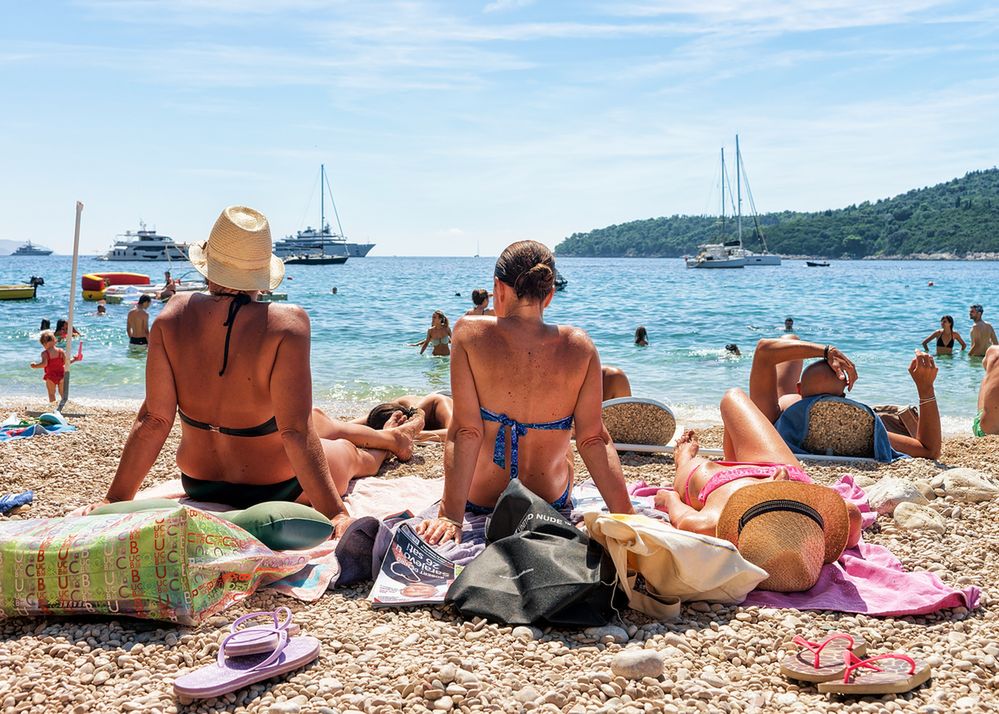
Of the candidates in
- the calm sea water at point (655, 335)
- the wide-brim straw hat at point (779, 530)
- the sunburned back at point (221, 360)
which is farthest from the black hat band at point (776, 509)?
the calm sea water at point (655, 335)

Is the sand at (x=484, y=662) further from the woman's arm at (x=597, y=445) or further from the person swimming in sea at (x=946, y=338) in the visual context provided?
the person swimming in sea at (x=946, y=338)

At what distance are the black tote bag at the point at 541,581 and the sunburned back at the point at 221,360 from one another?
1.24 m

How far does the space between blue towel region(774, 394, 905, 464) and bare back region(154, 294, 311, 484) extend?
3626 mm

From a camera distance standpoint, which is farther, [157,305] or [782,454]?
[157,305]

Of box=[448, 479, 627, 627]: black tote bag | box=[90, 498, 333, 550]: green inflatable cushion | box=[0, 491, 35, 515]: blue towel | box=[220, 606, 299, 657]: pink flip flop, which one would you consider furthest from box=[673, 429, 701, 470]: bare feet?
box=[0, 491, 35, 515]: blue towel

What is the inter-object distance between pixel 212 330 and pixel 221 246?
0.36 meters

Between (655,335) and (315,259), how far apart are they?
5899 cm

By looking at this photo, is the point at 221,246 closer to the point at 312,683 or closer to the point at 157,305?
the point at 312,683

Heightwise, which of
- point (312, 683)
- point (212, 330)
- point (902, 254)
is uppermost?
Answer: point (902, 254)

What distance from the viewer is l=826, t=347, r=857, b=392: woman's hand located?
545 cm

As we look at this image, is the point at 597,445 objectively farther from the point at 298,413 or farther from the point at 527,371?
the point at 298,413

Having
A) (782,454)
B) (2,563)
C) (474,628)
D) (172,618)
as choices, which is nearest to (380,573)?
(474,628)

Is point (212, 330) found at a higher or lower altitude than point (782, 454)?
higher

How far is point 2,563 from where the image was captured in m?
2.57
